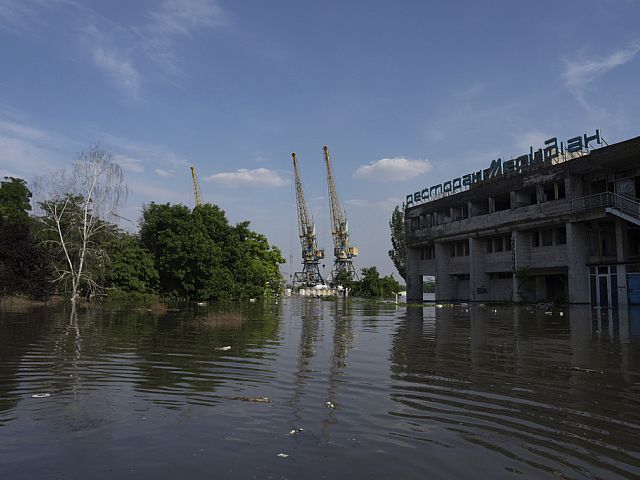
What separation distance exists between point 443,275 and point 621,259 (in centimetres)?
2346

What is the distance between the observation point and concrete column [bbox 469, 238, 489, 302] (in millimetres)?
53125

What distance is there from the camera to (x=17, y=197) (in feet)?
185

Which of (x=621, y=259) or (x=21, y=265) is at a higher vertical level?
(x=621, y=259)

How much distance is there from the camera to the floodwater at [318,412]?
4.85m

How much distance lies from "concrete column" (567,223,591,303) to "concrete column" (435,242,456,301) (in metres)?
19.7

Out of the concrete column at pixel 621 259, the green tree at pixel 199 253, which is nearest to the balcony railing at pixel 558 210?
the concrete column at pixel 621 259

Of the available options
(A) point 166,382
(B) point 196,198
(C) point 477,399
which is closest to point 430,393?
(C) point 477,399

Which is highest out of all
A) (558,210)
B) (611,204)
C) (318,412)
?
(558,210)

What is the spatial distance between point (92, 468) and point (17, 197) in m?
60.7

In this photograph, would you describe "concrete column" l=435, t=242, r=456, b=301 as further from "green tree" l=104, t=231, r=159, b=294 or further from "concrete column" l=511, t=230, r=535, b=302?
"green tree" l=104, t=231, r=159, b=294

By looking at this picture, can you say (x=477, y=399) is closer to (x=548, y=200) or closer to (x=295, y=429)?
(x=295, y=429)

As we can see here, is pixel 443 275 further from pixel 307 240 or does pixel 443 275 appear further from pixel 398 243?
pixel 307 240

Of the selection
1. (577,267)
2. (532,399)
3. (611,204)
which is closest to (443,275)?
(577,267)

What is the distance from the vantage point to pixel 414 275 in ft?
221
